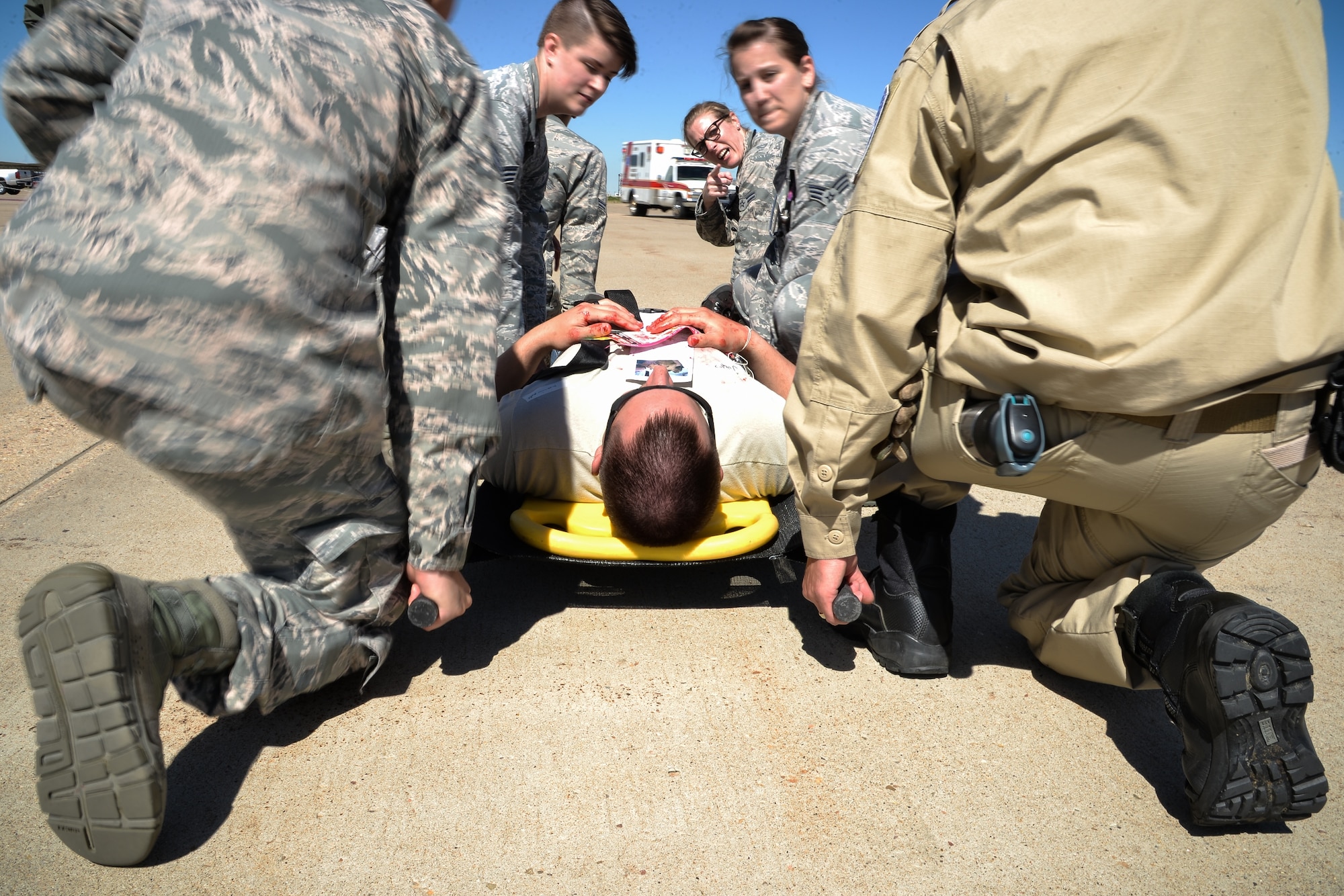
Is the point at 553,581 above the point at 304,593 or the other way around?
the other way around

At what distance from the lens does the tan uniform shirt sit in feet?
4.67

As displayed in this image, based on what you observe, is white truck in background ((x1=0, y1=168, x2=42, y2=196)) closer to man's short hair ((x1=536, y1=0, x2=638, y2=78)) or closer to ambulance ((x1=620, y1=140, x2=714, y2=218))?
ambulance ((x1=620, y1=140, x2=714, y2=218))

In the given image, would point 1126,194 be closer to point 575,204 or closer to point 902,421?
point 902,421

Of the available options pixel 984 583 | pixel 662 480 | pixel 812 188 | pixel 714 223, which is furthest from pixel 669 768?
pixel 714 223

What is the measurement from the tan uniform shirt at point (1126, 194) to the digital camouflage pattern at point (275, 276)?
3.25 feet

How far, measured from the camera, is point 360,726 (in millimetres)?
1922

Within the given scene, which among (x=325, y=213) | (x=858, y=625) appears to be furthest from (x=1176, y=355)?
(x=325, y=213)

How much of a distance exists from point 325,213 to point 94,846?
1229mm

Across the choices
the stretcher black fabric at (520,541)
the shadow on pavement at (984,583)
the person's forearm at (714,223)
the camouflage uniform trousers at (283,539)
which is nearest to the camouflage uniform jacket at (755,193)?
the person's forearm at (714,223)

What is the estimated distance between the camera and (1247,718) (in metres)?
1.49

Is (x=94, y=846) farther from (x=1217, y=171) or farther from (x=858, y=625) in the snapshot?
(x=1217, y=171)

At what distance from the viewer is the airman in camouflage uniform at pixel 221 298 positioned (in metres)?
1.40

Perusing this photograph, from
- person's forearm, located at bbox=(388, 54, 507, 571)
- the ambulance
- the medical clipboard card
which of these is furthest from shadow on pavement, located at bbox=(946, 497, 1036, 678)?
the ambulance

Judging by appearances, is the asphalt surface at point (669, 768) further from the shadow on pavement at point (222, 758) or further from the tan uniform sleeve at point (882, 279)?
the tan uniform sleeve at point (882, 279)
